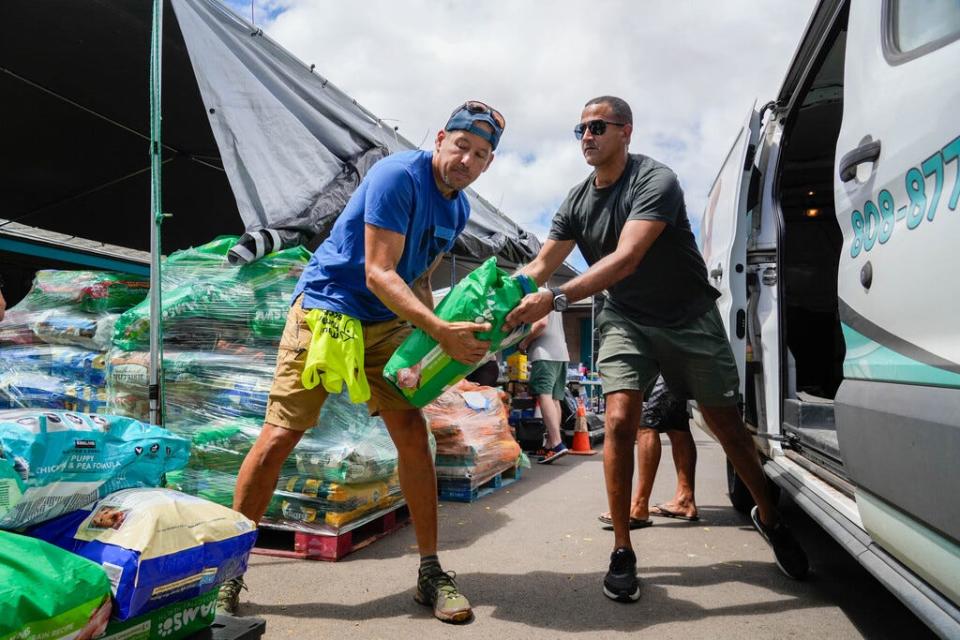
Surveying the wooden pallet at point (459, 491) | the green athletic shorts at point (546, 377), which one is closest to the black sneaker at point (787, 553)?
the wooden pallet at point (459, 491)

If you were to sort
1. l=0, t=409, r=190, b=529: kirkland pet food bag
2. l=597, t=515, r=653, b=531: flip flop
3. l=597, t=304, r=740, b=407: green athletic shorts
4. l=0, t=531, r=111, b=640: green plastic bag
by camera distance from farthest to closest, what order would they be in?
l=597, t=515, r=653, b=531: flip flop, l=597, t=304, r=740, b=407: green athletic shorts, l=0, t=409, r=190, b=529: kirkland pet food bag, l=0, t=531, r=111, b=640: green plastic bag

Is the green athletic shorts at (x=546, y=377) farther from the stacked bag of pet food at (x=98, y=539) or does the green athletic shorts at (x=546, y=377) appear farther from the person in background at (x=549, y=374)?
the stacked bag of pet food at (x=98, y=539)

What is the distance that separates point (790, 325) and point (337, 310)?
10.1 feet

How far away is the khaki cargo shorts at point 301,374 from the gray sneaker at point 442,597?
0.66 meters

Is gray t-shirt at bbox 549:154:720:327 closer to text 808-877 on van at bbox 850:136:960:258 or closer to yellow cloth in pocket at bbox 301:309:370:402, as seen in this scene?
text 808-877 on van at bbox 850:136:960:258

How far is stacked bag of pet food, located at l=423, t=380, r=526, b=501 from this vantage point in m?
4.53

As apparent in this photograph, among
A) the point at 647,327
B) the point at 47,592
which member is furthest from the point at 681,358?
the point at 47,592

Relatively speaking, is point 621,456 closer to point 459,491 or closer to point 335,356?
point 335,356

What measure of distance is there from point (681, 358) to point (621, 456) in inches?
20.7

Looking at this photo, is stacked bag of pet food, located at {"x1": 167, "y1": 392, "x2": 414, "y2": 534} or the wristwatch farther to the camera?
stacked bag of pet food, located at {"x1": 167, "y1": 392, "x2": 414, "y2": 534}

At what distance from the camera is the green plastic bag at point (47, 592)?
4.31 feet

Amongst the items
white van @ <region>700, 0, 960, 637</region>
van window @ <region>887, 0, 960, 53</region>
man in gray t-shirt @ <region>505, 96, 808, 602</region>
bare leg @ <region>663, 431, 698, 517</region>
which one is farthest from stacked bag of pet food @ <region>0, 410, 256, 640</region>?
bare leg @ <region>663, 431, 698, 517</region>

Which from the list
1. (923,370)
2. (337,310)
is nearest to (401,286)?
(337,310)

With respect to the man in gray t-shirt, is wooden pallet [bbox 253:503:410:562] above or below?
below
